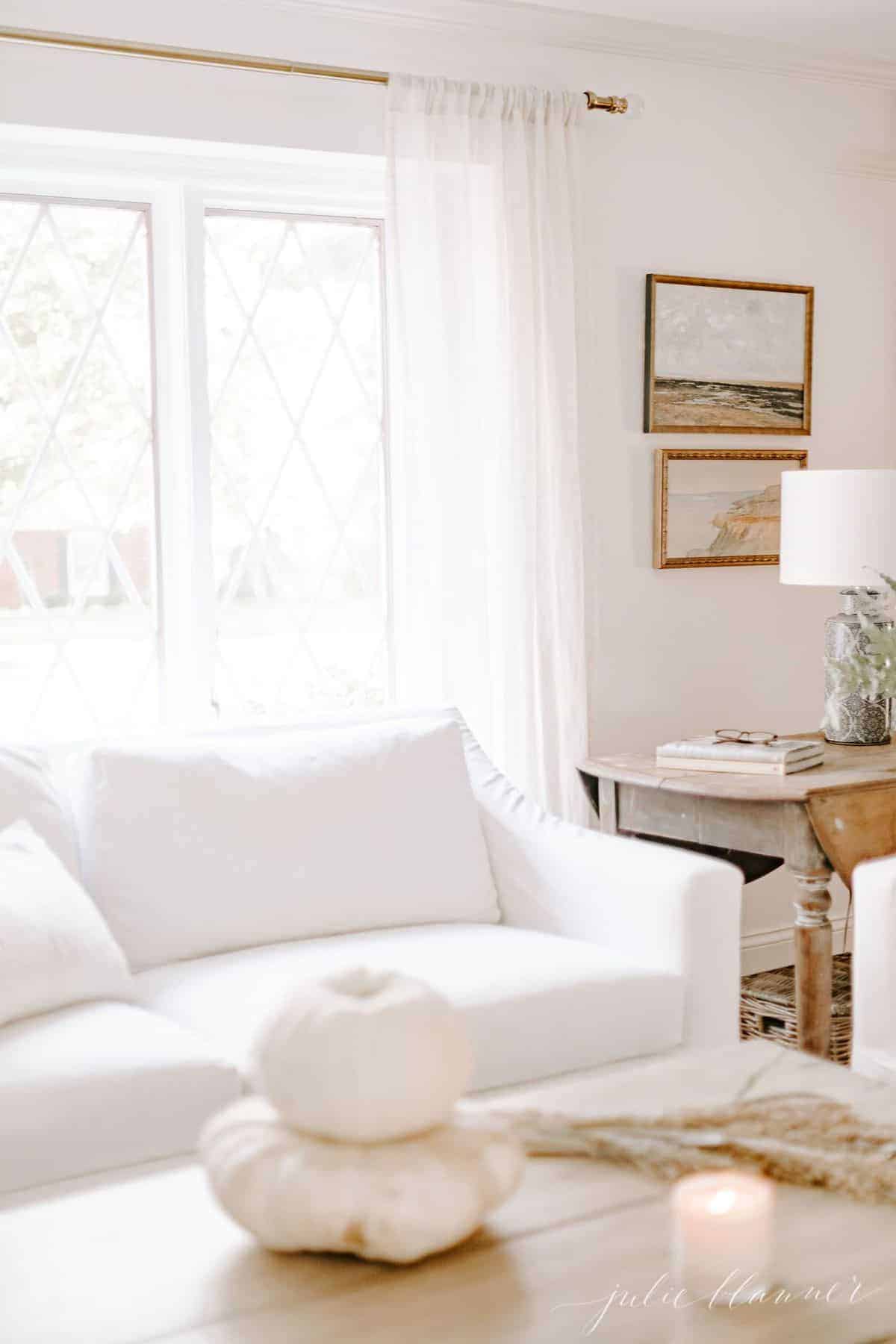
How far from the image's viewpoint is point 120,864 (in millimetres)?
2602

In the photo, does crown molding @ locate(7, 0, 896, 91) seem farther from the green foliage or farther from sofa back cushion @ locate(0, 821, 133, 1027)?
sofa back cushion @ locate(0, 821, 133, 1027)

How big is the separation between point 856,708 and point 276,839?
5.04ft

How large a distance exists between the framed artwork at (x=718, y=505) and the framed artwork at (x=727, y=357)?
7 centimetres

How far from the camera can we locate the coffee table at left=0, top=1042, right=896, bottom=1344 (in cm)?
126

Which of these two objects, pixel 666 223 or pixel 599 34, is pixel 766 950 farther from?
pixel 599 34

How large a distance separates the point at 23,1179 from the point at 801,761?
1874mm

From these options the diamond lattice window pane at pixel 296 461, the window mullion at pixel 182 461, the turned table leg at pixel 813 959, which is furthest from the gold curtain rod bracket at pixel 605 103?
the turned table leg at pixel 813 959

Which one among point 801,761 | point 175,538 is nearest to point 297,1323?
point 801,761

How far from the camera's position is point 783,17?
3621 mm

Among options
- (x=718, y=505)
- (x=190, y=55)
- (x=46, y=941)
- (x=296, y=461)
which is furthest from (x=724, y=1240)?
(x=718, y=505)

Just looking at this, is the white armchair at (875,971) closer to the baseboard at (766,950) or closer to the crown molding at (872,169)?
the baseboard at (766,950)

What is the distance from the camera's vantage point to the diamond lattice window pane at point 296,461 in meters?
3.44

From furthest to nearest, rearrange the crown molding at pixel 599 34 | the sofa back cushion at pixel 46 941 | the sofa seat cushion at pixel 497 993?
1. the crown molding at pixel 599 34
2. the sofa seat cushion at pixel 497 993
3. the sofa back cushion at pixel 46 941

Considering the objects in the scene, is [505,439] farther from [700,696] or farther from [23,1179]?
[23,1179]
